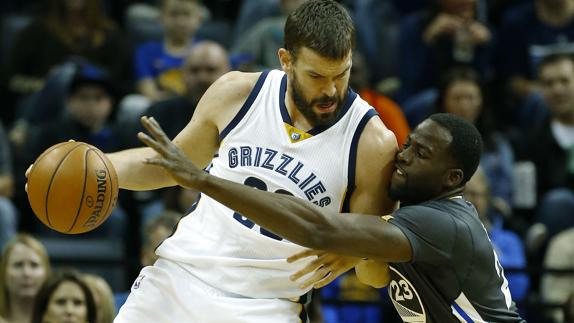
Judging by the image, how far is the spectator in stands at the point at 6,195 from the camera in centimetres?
851

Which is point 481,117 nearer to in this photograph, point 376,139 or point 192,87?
point 192,87

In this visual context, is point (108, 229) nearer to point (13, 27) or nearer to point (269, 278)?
point (13, 27)

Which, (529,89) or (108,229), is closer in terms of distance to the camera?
(108,229)

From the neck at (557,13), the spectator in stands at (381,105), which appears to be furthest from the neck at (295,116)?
the neck at (557,13)

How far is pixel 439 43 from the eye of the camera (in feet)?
33.2

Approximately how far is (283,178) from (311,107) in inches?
13.5

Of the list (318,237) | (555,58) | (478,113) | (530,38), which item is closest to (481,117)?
(478,113)

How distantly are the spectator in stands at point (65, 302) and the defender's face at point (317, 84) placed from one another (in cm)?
271

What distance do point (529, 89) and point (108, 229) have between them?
164 inches

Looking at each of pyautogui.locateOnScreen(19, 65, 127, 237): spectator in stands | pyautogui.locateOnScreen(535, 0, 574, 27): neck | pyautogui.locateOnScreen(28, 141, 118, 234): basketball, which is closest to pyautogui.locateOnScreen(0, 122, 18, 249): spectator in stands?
pyautogui.locateOnScreen(19, 65, 127, 237): spectator in stands

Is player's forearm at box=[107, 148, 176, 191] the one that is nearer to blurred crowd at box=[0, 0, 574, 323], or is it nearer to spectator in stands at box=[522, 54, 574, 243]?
blurred crowd at box=[0, 0, 574, 323]

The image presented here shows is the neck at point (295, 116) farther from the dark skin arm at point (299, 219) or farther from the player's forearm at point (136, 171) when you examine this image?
the player's forearm at point (136, 171)

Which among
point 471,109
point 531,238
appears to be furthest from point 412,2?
point 531,238

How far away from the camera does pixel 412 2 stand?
11.4 metres
